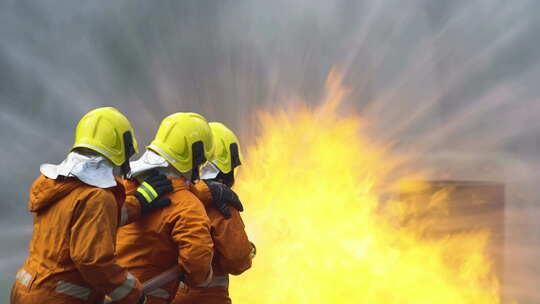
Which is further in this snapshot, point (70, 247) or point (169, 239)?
point (169, 239)

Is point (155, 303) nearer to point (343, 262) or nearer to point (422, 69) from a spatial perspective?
point (343, 262)

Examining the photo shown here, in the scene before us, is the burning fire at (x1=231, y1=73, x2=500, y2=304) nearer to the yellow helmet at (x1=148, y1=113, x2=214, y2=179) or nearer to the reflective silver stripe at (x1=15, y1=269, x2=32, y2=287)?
the yellow helmet at (x1=148, y1=113, x2=214, y2=179)

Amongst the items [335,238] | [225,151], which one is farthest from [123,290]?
[335,238]

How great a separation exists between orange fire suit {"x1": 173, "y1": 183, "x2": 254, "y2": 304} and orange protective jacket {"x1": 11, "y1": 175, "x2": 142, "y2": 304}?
109 cm

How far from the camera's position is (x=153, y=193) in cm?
327

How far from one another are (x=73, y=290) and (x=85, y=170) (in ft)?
1.92

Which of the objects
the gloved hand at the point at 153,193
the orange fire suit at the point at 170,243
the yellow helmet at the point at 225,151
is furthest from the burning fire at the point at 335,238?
the gloved hand at the point at 153,193

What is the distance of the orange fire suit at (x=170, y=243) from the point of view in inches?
125

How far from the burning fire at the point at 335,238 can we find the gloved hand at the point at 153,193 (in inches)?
134

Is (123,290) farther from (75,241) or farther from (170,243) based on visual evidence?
(170,243)

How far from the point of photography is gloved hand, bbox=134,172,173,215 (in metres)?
3.24

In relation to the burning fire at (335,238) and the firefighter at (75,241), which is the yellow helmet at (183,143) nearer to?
the firefighter at (75,241)

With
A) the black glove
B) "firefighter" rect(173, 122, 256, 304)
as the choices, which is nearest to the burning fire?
"firefighter" rect(173, 122, 256, 304)

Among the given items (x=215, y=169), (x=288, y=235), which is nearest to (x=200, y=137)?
(x=215, y=169)
